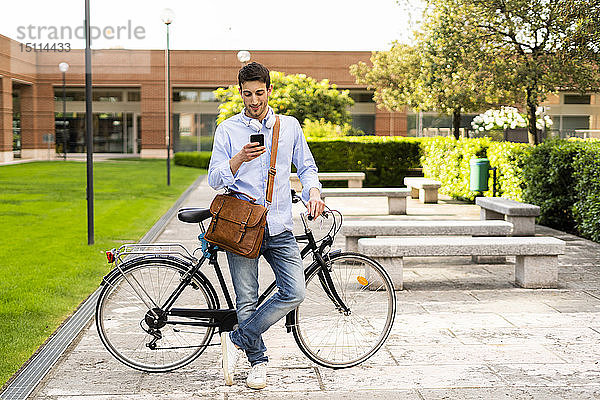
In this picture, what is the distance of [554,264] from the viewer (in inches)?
311

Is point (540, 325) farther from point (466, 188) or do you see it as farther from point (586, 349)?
point (466, 188)

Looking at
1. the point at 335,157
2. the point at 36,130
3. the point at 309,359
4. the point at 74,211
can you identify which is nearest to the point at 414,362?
the point at 309,359

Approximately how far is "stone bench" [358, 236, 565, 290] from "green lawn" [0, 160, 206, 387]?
2.91m

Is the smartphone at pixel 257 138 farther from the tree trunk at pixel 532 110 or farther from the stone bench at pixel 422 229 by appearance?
the tree trunk at pixel 532 110

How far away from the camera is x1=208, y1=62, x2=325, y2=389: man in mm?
4508

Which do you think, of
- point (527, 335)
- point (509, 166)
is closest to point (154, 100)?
point (509, 166)

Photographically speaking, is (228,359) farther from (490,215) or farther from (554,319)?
(490,215)

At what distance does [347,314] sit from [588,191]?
7.21 metres

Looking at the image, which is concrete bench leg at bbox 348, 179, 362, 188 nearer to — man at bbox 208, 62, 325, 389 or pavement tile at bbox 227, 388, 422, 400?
man at bbox 208, 62, 325, 389

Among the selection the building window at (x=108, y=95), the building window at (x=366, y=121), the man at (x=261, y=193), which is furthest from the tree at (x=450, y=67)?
the building window at (x=108, y=95)

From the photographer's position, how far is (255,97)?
4.49 metres

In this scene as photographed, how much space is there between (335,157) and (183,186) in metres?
4.80

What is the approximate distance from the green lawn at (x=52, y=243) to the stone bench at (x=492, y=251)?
115 inches

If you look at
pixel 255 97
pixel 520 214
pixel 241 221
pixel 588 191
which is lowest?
pixel 520 214
